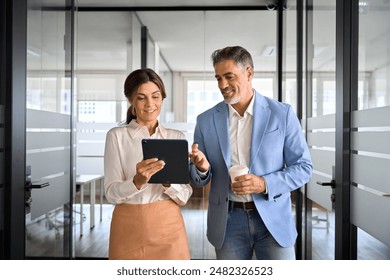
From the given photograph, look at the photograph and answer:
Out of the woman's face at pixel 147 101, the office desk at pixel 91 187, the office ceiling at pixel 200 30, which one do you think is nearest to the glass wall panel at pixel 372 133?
the woman's face at pixel 147 101

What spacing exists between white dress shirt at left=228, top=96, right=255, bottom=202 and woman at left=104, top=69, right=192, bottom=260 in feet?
0.77

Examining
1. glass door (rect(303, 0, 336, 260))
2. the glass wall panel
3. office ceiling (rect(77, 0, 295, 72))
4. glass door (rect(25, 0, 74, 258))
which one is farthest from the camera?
office ceiling (rect(77, 0, 295, 72))

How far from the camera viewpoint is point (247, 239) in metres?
1.67

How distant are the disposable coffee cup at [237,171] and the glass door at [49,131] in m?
1.23

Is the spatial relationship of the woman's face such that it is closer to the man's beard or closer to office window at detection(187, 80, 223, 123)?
the man's beard

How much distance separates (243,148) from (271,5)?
89.2 inches

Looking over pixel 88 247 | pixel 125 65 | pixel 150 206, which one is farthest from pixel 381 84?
pixel 88 247

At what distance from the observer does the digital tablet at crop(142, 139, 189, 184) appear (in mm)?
1492

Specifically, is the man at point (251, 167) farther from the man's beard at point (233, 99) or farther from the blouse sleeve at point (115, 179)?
the blouse sleeve at point (115, 179)

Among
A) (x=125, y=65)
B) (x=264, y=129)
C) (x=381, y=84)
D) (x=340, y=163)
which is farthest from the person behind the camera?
(x=125, y=65)

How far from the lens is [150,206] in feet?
5.08

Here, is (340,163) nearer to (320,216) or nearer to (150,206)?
(320,216)

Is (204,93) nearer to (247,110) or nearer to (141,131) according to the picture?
(247,110)

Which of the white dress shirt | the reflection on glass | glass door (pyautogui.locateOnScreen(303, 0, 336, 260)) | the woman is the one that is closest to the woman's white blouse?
the woman
